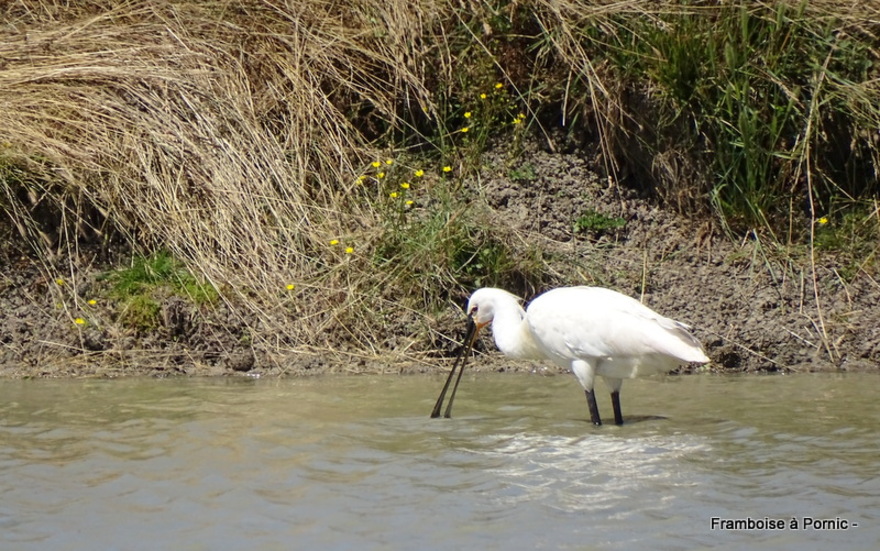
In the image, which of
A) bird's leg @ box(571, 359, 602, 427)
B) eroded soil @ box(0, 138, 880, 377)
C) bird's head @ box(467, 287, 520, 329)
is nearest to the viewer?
bird's leg @ box(571, 359, 602, 427)

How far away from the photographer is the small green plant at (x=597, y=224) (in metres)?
9.00

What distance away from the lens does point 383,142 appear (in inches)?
376

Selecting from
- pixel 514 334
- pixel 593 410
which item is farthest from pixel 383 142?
pixel 593 410

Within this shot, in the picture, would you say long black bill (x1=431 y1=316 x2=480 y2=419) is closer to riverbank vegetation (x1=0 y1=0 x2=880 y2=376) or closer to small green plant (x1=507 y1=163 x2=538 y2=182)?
riverbank vegetation (x1=0 y1=0 x2=880 y2=376)

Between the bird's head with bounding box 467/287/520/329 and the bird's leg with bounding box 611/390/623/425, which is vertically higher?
the bird's head with bounding box 467/287/520/329


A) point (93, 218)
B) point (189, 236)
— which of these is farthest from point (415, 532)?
point (93, 218)

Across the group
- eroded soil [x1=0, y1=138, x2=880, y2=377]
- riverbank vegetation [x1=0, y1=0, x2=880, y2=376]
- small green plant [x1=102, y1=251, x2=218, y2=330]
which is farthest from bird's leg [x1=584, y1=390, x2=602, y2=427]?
small green plant [x1=102, y1=251, x2=218, y2=330]

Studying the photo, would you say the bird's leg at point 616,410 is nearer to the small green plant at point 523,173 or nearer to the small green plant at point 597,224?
the small green plant at point 597,224

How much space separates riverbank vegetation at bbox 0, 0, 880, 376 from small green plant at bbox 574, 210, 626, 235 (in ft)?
0.05

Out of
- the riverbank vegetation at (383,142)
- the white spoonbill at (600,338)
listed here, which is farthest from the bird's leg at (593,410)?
the riverbank vegetation at (383,142)

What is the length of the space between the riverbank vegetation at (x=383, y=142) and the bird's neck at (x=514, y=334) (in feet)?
3.64

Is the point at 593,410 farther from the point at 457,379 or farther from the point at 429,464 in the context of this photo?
the point at 429,464

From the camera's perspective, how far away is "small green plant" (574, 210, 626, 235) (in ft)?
29.5

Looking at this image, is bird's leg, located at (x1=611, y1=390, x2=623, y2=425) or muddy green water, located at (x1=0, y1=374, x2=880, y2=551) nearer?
muddy green water, located at (x1=0, y1=374, x2=880, y2=551)
